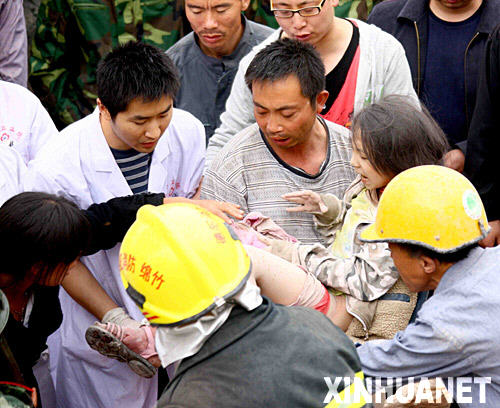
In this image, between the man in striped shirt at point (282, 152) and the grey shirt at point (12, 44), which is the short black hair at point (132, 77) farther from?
the grey shirt at point (12, 44)

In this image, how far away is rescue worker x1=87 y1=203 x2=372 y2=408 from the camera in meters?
1.98

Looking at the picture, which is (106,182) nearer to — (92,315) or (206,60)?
(92,315)

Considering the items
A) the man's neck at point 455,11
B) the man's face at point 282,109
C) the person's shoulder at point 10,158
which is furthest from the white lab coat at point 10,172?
the man's neck at point 455,11

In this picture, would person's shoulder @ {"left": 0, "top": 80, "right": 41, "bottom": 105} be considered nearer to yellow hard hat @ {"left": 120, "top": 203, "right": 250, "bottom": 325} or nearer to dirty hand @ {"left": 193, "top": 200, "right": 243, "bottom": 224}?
dirty hand @ {"left": 193, "top": 200, "right": 243, "bottom": 224}

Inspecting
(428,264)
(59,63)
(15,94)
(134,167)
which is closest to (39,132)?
(15,94)

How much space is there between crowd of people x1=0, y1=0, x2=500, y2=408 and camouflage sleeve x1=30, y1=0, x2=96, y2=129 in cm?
59

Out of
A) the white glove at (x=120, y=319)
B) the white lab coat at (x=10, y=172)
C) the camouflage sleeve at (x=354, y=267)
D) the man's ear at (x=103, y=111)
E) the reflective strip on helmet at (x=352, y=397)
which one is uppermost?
the man's ear at (x=103, y=111)

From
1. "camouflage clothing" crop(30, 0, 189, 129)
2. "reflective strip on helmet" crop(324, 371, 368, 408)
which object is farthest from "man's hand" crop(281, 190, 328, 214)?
"camouflage clothing" crop(30, 0, 189, 129)

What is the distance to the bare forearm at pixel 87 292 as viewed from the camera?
3.39m

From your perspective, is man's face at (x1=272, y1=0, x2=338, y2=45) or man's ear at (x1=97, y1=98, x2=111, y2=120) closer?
man's ear at (x1=97, y1=98, x2=111, y2=120)

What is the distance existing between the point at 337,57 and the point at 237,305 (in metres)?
2.11

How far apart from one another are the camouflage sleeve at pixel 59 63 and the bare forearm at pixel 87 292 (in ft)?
8.46

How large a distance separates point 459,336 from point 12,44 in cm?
359

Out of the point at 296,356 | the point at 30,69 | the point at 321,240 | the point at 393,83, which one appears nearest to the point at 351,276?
the point at 321,240
